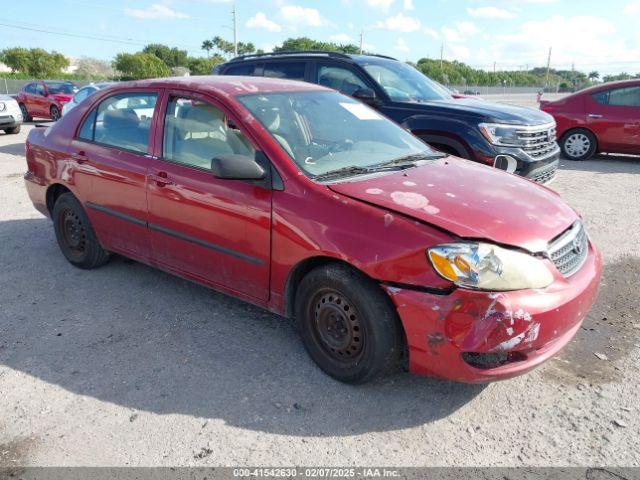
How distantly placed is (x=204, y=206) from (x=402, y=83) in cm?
453

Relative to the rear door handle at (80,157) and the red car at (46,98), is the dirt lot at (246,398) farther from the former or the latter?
the red car at (46,98)

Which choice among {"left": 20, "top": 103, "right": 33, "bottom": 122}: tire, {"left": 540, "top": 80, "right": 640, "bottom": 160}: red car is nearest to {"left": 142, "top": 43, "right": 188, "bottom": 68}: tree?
{"left": 20, "top": 103, "right": 33, "bottom": 122}: tire

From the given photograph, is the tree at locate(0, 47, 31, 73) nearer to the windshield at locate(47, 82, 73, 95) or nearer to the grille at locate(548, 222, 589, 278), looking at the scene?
the windshield at locate(47, 82, 73, 95)

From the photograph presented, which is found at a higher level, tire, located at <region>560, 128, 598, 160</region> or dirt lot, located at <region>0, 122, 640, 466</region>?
tire, located at <region>560, 128, 598, 160</region>

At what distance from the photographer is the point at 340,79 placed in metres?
7.18

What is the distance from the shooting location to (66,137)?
471 centimetres

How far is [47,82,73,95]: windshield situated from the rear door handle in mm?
17801

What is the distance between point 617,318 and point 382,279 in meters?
2.22

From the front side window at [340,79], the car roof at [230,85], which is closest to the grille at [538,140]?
A: the front side window at [340,79]

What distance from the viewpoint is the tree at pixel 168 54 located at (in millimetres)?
85125

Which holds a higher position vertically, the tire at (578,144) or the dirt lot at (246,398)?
the tire at (578,144)

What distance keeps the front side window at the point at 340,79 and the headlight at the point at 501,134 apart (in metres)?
1.71

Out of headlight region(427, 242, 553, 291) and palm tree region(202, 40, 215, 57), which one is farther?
palm tree region(202, 40, 215, 57)

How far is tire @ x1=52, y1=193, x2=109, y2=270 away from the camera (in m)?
4.68
